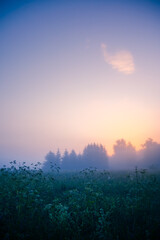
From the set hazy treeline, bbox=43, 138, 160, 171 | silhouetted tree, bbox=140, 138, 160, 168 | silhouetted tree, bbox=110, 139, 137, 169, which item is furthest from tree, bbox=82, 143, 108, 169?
silhouetted tree, bbox=140, 138, 160, 168

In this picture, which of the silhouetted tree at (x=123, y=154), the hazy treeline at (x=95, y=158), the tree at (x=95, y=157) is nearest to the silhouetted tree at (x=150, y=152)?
the hazy treeline at (x=95, y=158)

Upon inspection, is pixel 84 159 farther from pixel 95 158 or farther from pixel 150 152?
pixel 150 152

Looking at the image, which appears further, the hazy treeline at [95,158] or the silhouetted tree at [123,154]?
the silhouetted tree at [123,154]

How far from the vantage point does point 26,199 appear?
5434mm

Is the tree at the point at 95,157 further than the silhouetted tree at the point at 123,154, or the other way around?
the silhouetted tree at the point at 123,154

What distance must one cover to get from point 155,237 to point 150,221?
1.74 ft

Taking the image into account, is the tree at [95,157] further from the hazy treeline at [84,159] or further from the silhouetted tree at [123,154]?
the silhouetted tree at [123,154]

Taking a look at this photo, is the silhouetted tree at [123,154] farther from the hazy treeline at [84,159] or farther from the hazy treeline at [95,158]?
the hazy treeline at [84,159]

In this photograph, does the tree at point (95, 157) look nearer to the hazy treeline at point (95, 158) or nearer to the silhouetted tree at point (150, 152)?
the hazy treeline at point (95, 158)

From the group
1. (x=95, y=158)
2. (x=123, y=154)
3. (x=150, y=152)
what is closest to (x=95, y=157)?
(x=95, y=158)

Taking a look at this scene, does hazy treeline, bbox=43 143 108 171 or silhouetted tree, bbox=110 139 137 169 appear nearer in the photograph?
hazy treeline, bbox=43 143 108 171

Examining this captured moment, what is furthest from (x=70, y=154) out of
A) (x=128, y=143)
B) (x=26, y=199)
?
(x=26, y=199)

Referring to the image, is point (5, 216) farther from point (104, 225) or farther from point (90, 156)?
point (90, 156)

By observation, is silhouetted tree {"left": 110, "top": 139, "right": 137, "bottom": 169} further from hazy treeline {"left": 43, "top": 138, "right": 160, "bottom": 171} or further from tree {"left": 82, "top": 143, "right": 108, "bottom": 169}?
tree {"left": 82, "top": 143, "right": 108, "bottom": 169}
